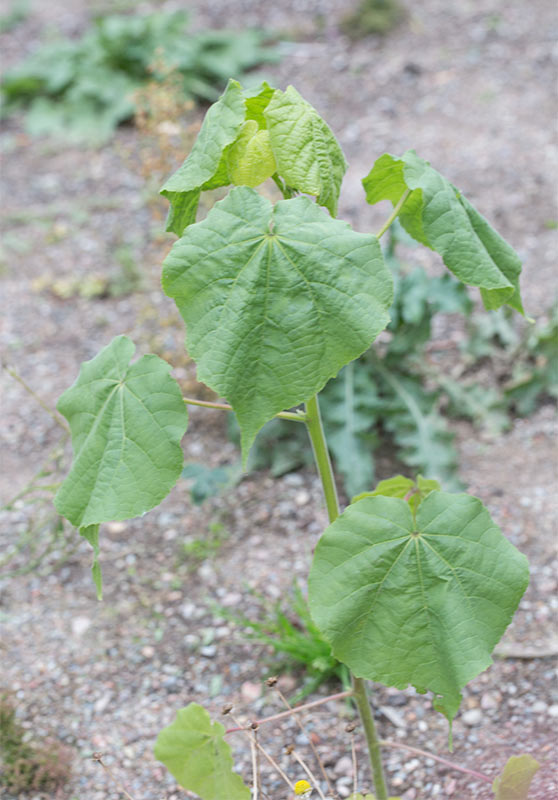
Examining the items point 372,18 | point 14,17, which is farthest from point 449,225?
point 14,17

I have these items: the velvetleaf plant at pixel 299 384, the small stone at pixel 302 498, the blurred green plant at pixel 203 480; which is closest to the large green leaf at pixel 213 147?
the velvetleaf plant at pixel 299 384

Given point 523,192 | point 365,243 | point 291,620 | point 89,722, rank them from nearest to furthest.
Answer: point 365,243
point 89,722
point 291,620
point 523,192

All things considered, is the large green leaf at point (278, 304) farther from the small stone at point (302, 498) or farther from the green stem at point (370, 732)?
the small stone at point (302, 498)

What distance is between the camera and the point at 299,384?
3.99ft

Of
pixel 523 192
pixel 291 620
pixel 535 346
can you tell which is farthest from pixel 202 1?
pixel 291 620

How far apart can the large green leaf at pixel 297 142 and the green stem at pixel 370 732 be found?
37.6 inches

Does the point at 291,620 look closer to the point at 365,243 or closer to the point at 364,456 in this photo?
the point at 364,456

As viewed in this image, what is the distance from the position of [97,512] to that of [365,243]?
22.9 inches

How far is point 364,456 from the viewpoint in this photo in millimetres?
2752

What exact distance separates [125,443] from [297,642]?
1029 millimetres

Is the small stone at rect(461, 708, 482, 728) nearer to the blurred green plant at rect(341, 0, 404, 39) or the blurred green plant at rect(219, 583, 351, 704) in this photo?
the blurred green plant at rect(219, 583, 351, 704)

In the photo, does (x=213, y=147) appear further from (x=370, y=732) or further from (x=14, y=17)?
(x=14, y=17)

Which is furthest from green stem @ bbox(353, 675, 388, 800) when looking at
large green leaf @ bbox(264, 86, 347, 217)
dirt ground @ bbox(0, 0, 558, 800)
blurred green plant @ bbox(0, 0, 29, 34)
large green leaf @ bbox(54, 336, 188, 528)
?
blurred green plant @ bbox(0, 0, 29, 34)

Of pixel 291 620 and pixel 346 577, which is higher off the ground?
pixel 346 577
